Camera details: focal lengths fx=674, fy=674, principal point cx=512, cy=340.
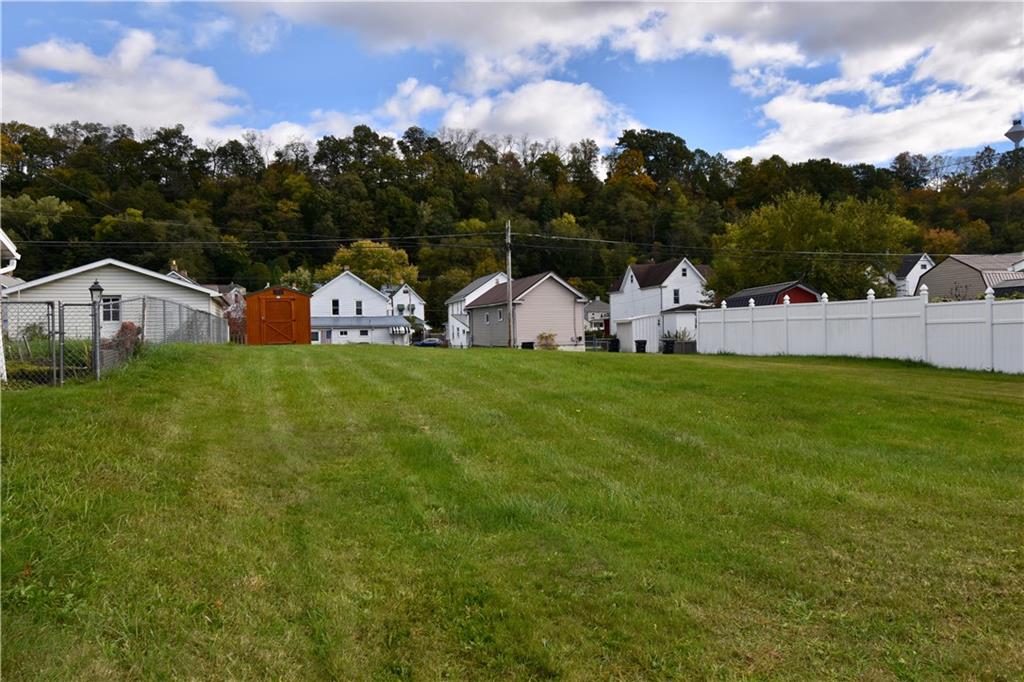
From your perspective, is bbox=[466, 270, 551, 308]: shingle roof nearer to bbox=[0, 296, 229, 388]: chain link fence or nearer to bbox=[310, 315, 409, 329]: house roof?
bbox=[310, 315, 409, 329]: house roof

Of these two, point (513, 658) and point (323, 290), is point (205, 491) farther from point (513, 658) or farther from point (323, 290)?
point (323, 290)

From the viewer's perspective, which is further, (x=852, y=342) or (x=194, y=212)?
(x=194, y=212)

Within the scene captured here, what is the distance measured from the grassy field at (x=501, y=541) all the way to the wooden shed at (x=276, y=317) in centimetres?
2562

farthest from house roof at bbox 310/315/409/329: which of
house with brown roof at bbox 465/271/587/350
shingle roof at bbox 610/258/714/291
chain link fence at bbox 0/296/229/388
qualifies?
chain link fence at bbox 0/296/229/388

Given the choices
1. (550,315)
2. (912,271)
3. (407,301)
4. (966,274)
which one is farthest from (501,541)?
(407,301)

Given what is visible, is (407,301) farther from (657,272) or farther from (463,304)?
(657,272)

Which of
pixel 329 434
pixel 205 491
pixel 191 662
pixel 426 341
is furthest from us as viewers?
pixel 426 341

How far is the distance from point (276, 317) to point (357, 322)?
67.7 ft

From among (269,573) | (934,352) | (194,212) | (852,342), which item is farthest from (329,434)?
(194,212)

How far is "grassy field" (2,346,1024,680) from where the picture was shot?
3256 millimetres

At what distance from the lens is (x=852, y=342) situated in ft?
63.5

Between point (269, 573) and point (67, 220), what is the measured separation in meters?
62.3

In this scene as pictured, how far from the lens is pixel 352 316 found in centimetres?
5488

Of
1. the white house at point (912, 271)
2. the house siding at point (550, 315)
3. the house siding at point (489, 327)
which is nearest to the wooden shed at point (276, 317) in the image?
the house siding at point (489, 327)
